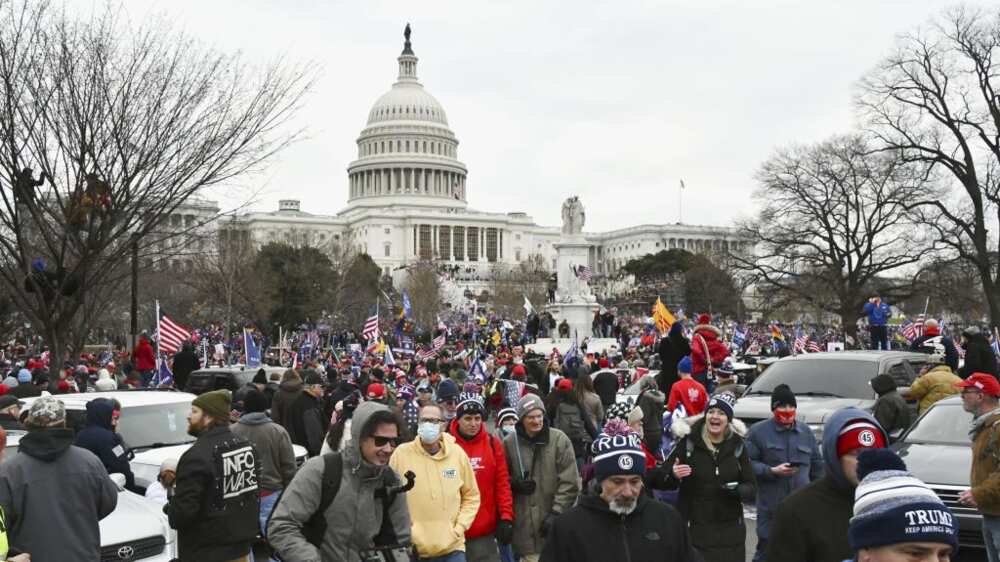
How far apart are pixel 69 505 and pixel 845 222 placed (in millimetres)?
40730

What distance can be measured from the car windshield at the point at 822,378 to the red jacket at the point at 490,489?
251 inches

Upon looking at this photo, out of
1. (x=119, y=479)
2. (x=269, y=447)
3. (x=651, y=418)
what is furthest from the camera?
(x=651, y=418)

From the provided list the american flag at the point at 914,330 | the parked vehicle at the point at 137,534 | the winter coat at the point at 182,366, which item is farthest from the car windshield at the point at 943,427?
the american flag at the point at 914,330

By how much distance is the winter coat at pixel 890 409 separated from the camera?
35.1 feet

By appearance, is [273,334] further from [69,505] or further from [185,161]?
[69,505]

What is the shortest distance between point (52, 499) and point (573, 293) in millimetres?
42223

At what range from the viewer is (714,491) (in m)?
6.49

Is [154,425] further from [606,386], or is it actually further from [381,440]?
[381,440]

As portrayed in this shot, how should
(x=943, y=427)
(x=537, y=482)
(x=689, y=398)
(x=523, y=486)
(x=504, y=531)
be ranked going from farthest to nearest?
(x=689, y=398), (x=943, y=427), (x=537, y=482), (x=523, y=486), (x=504, y=531)

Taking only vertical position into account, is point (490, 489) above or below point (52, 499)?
below

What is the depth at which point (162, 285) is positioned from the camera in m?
47.7

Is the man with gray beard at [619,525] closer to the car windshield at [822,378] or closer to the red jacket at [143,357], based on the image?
the car windshield at [822,378]

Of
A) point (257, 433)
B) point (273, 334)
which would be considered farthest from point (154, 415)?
point (273, 334)

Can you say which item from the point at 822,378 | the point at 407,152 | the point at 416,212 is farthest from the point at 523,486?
the point at 407,152
